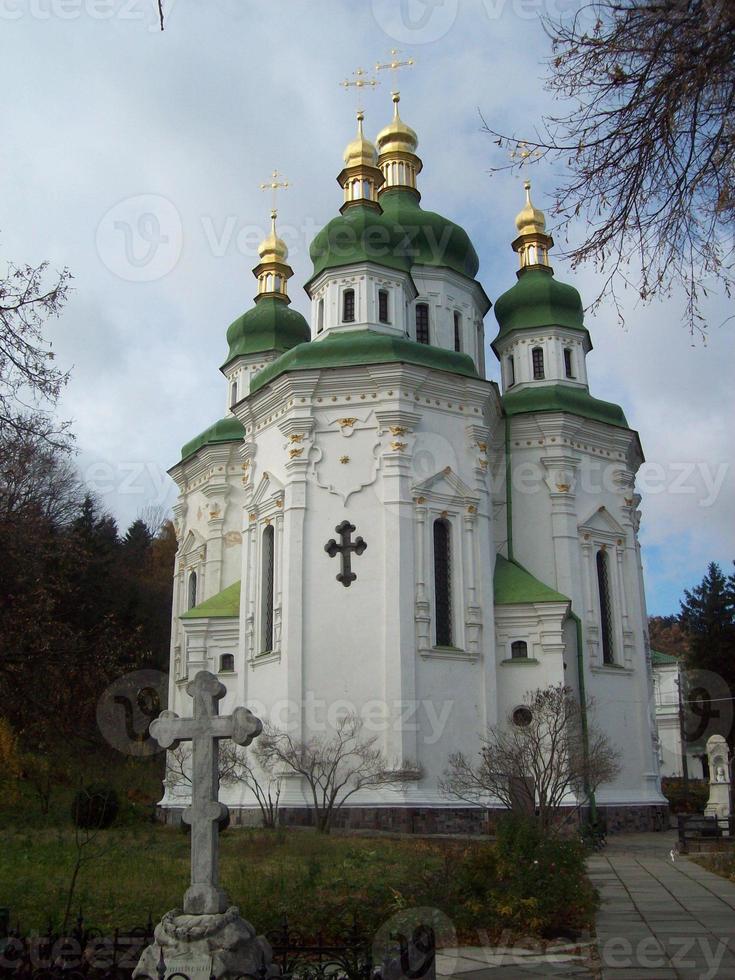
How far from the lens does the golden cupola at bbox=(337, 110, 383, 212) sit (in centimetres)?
2419

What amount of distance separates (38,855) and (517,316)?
748 inches

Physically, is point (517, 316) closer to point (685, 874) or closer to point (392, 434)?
point (392, 434)

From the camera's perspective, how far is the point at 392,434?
1966cm

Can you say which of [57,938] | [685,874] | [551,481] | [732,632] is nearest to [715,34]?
[57,938]

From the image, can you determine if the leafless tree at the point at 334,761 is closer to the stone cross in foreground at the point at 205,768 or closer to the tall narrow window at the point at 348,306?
the tall narrow window at the point at 348,306

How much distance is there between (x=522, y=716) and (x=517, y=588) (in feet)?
9.01

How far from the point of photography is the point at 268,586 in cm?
2056

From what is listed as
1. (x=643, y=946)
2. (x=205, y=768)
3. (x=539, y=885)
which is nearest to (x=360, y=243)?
(x=539, y=885)

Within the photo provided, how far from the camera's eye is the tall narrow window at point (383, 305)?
2250 centimetres

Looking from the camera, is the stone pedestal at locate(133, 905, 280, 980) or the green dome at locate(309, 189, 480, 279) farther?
the green dome at locate(309, 189, 480, 279)

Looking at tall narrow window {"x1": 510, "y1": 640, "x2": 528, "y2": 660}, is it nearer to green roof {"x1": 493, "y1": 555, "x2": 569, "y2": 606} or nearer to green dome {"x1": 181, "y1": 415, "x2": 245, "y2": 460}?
green roof {"x1": 493, "y1": 555, "x2": 569, "y2": 606}

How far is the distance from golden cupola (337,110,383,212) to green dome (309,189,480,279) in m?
0.53

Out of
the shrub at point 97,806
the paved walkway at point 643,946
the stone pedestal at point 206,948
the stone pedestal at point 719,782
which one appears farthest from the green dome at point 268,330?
the stone pedestal at point 206,948

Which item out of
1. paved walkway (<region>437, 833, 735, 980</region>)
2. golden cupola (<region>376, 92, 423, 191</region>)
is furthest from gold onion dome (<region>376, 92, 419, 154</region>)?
paved walkway (<region>437, 833, 735, 980</region>)
